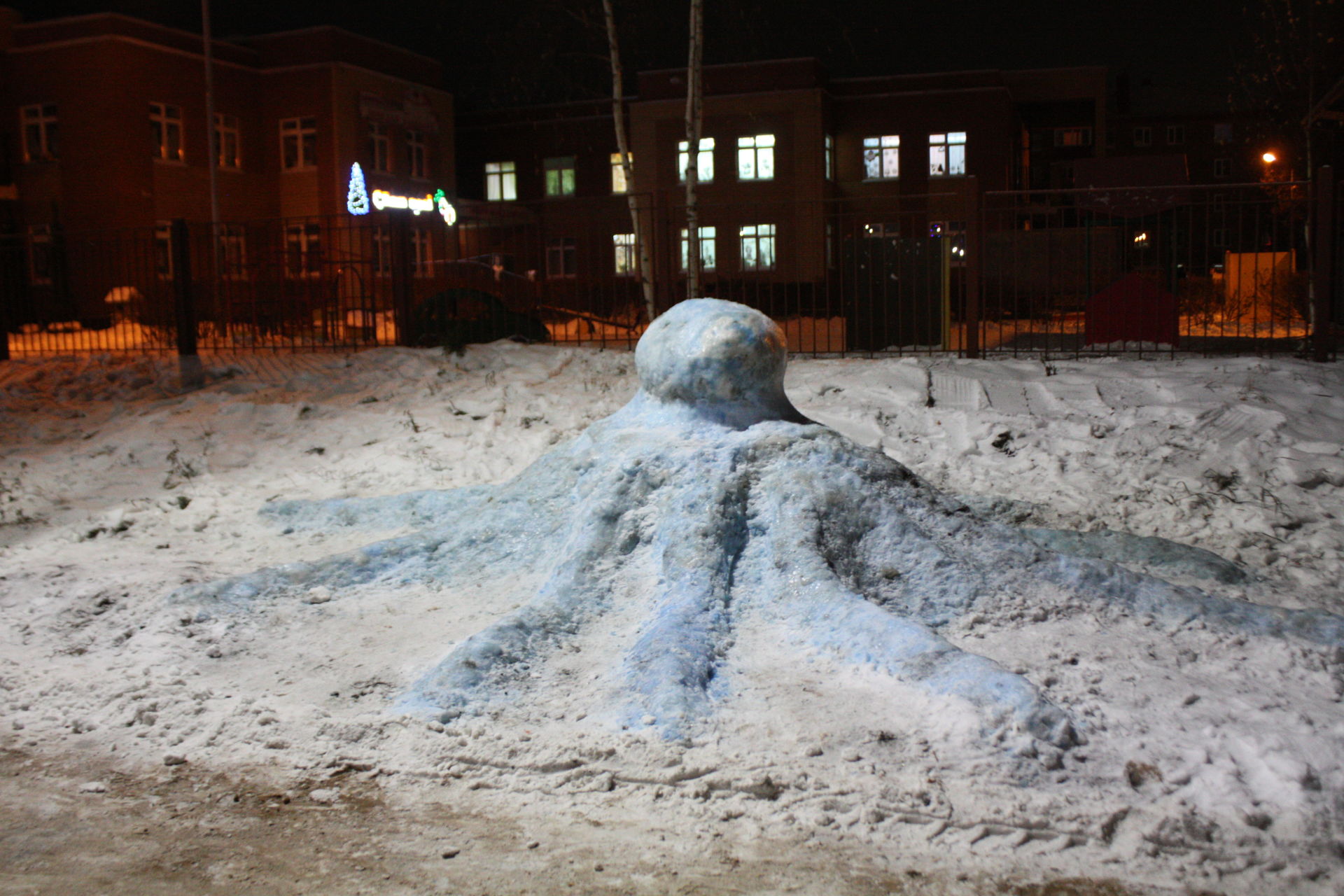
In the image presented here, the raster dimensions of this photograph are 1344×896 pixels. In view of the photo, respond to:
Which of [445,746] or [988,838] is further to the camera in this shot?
[445,746]

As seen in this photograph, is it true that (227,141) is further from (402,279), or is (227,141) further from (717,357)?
(717,357)

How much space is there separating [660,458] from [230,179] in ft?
98.0

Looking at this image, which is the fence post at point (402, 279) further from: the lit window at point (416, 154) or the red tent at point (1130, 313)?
the lit window at point (416, 154)

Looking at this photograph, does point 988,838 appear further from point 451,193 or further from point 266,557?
point 451,193

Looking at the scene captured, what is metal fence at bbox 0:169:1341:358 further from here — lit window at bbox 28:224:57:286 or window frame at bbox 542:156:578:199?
window frame at bbox 542:156:578:199

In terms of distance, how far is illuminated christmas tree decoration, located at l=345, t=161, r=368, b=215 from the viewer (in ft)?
97.2

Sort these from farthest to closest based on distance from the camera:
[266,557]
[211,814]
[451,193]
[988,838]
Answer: [451,193]
[266,557]
[211,814]
[988,838]

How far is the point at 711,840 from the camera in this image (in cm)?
289

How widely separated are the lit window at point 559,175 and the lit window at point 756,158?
9119mm

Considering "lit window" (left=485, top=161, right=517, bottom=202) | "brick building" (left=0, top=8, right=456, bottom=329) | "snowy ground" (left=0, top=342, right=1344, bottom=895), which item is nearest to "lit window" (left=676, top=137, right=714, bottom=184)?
"brick building" (left=0, top=8, right=456, bottom=329)

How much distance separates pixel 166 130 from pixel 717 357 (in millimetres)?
29342

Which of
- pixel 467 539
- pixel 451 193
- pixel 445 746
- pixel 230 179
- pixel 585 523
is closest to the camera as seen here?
pixel 445 746

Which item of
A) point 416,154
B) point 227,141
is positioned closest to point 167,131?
point 227,141

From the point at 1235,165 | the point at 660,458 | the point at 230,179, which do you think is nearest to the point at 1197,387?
the point at 660,458
